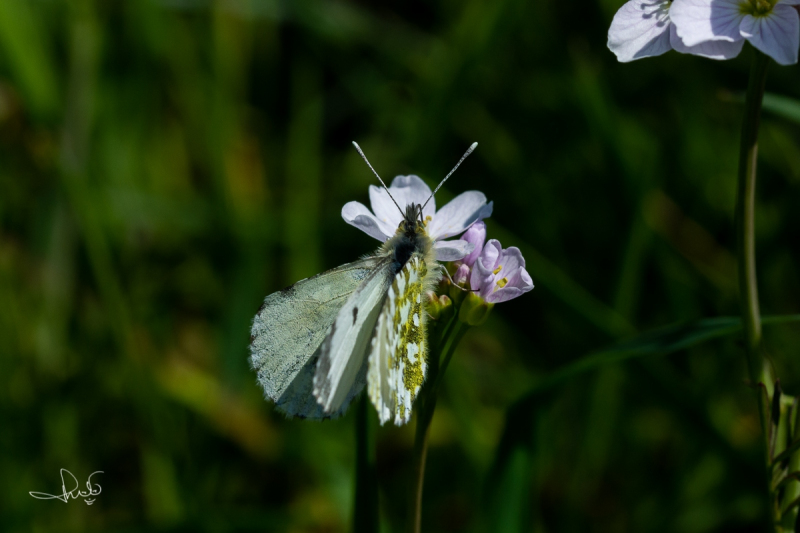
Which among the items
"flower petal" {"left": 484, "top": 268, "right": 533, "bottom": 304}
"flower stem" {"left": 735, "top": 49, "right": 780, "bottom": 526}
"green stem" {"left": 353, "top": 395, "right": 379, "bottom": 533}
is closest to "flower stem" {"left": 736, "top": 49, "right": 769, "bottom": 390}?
"flower stem" {"left": 735, "top": 49, "right": 780, "bottom": 526}

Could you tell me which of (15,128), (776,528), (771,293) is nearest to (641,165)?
(771,293)

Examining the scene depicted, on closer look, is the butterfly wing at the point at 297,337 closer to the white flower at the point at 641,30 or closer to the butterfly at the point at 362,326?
the butterfly at the point at 362,326

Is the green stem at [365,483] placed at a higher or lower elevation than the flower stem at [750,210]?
lower

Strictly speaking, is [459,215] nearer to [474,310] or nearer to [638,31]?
[474,310]

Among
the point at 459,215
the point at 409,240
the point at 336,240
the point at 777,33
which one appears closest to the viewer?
the point at 777,33
